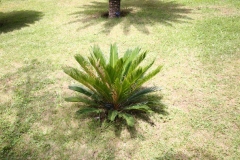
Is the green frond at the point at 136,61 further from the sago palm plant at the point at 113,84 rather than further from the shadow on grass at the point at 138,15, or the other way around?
the shadow on grass at the point at 138,15

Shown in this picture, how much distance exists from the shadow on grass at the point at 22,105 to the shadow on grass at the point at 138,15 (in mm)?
3107

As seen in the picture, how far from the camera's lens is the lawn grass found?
132 inches

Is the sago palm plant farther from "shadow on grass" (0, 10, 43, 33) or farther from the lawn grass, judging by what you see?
"shadow on grass" (0, 10, 43, 33)

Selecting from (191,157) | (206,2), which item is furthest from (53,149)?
(206,2)

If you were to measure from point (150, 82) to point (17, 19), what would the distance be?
24.7 ft

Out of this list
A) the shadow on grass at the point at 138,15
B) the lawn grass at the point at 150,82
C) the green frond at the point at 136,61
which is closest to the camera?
the lawn grass at the point at 150,82

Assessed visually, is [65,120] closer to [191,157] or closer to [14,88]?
[14,88]

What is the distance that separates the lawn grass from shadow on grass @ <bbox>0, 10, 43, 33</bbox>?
91mm

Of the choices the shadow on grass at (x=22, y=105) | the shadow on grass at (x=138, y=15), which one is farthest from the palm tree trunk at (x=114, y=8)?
the shadow on grass at (x=22, y=105)

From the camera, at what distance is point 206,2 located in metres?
9.55

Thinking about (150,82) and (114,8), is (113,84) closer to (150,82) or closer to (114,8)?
(150,82)

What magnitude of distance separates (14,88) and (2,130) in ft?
4.43

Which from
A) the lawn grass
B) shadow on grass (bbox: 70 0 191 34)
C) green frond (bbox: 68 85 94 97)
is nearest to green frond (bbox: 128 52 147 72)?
green frond (bbox: 68 85 94 97)

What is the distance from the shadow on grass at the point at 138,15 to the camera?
768 centimetres
